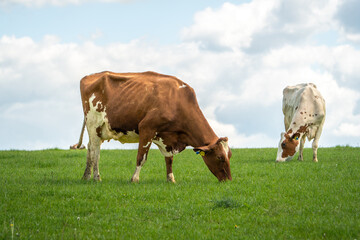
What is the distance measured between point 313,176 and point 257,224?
237 inches

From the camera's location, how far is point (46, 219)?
326 inches

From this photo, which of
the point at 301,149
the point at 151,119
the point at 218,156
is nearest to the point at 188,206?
the point at 218,156

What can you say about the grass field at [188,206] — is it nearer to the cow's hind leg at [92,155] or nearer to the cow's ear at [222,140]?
the cow's hind leg at [92,155]

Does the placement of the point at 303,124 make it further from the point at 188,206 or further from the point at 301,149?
the point at 188,206

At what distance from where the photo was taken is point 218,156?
11984 millimetres

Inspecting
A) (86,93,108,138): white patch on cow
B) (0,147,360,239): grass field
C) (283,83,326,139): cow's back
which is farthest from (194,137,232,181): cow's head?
(283,83,326,139): cow's back

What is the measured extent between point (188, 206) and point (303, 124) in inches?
438

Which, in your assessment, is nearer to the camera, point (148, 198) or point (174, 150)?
point (148, 198)

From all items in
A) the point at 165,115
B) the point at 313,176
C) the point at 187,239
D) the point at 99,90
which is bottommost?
the point at 187,239

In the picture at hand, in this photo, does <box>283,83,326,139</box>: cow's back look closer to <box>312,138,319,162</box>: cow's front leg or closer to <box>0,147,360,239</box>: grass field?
<box>312,138,319,162</box>: cow's front leg

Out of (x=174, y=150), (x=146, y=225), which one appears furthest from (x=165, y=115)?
(x=146, y=225)

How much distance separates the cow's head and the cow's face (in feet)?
21.7

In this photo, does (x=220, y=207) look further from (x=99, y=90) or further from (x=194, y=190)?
(x=99, y=90)

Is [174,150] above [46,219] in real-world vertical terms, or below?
above
